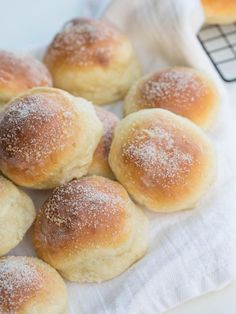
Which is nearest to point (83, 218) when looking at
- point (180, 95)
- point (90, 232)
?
point (90, 232)

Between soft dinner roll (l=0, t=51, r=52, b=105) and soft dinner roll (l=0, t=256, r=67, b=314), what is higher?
soft dinner roll (l=0, t=51, r=52, b=105)

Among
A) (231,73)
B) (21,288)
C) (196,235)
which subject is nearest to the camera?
(21,288)

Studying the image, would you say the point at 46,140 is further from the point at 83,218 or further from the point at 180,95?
the point at 180,95

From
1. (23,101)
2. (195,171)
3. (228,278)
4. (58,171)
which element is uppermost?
(23,101)

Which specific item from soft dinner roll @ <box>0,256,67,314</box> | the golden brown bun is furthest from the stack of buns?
the golden brown bun

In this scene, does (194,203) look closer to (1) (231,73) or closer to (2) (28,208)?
(2) (28,208)

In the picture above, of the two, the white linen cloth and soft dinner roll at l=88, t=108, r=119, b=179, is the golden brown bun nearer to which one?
the white linen cloth

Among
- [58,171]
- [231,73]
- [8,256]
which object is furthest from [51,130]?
[231,73]

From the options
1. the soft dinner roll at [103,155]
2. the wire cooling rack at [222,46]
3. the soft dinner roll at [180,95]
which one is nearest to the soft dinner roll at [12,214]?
the soft dinner roll at [103,155]
